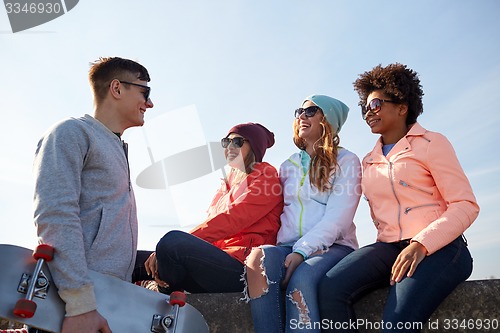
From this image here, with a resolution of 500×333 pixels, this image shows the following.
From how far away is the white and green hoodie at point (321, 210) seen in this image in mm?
3684

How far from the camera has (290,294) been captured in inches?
129

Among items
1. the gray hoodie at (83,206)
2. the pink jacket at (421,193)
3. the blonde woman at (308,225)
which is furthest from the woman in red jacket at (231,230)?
the pink jacket at (421,193)

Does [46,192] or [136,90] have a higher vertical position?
[136,90]

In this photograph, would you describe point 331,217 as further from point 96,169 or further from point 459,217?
point 96,169

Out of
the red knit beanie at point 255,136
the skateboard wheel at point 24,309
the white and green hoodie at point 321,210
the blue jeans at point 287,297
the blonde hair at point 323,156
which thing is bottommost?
the blue jeans at point 287,297

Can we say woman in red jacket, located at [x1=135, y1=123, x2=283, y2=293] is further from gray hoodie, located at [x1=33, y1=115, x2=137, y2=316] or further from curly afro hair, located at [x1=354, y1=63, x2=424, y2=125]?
curly afro hair, located at [x1=354, y1=63, x2=424, y2=125]

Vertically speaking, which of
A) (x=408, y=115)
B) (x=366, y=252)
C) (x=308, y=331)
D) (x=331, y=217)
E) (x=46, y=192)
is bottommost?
(x=308, y=331)

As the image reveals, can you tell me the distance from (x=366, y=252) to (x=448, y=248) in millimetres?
527

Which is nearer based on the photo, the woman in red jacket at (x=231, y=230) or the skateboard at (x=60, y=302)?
the skateboard at (x=60, y=302)

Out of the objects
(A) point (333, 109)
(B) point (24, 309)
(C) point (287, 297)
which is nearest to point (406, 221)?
(C) point (287, 297)

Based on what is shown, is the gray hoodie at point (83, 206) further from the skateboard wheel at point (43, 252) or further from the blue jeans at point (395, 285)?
the blue jeans at point (395, 285)

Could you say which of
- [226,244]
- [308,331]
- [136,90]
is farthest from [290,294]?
[136,90]

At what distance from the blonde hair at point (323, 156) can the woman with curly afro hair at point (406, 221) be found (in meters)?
0.30

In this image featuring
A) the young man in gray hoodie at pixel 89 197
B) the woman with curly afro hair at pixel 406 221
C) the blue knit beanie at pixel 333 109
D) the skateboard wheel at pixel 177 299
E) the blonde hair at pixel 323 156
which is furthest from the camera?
the blue knit beanie at pixel 333 109
